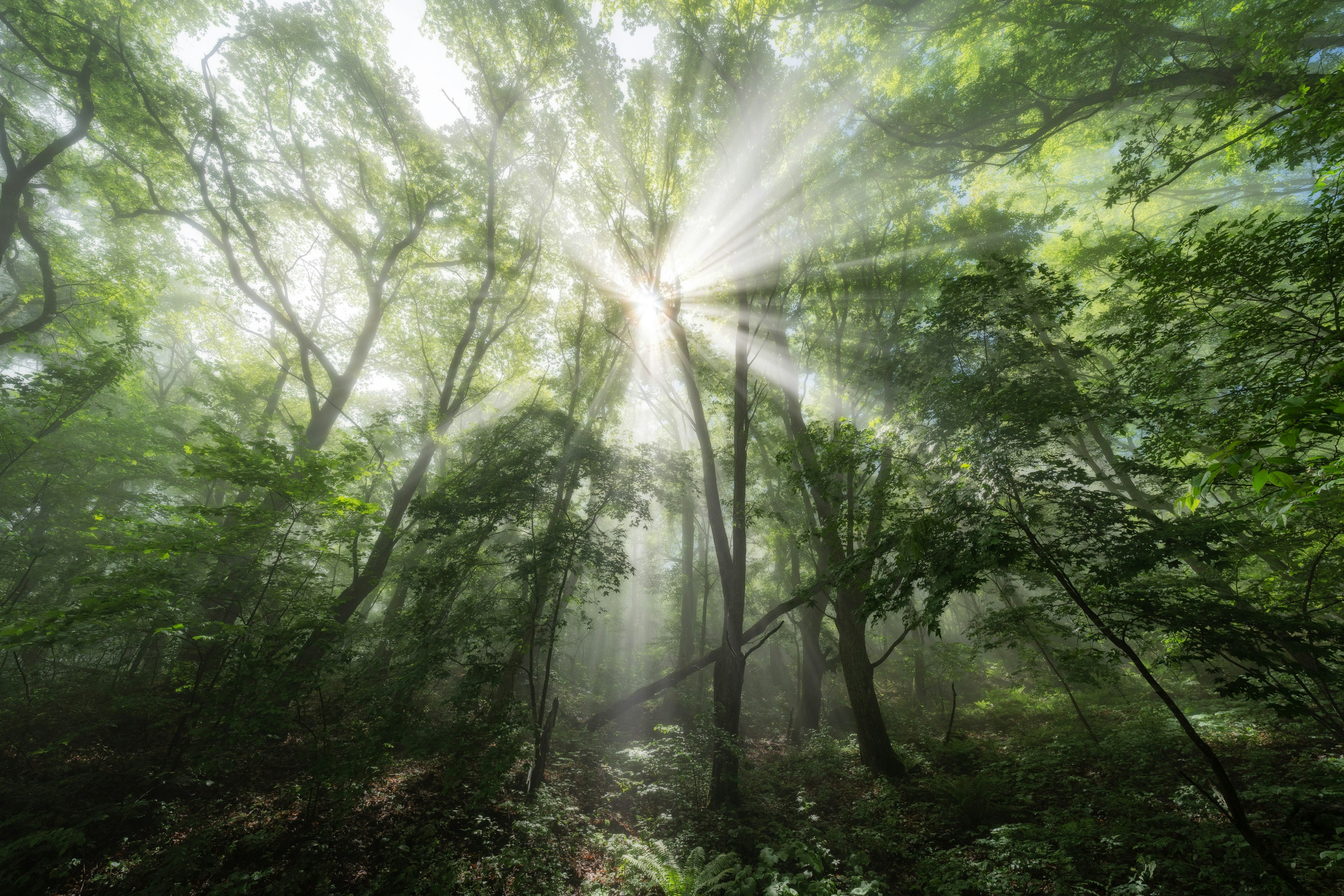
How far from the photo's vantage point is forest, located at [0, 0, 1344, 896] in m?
4.34

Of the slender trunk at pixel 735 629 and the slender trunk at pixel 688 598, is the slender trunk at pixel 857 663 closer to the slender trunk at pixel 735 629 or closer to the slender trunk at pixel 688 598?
the slender trunk at pixel 735 629

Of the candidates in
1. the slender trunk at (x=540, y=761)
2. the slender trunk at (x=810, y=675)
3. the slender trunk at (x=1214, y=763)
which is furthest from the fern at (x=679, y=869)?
the slender trunk at (x=810, y=675)

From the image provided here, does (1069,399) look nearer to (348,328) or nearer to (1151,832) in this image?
(1151,832)

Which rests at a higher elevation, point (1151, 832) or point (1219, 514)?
point (1219, 514)

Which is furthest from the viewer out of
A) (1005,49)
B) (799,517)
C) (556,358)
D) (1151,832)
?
(799,517)

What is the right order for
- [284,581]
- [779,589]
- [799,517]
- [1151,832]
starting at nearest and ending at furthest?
[1151,832]
[284,581]
[799,517]
[779,589]

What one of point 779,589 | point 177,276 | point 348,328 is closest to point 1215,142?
point 779,589

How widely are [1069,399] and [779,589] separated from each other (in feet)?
55.2

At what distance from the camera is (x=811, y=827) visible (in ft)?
20.1

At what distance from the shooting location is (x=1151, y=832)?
4297 millimetres

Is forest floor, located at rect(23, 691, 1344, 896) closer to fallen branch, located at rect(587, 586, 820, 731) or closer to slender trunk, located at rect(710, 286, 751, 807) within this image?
slender trunk, located at rect(710, 286, 751, 807)

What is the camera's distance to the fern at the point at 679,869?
440 cm

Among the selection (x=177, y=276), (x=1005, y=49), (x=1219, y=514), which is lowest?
(x=1219, y=514)

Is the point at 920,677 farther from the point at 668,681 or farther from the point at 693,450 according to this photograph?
the point at 693,450
